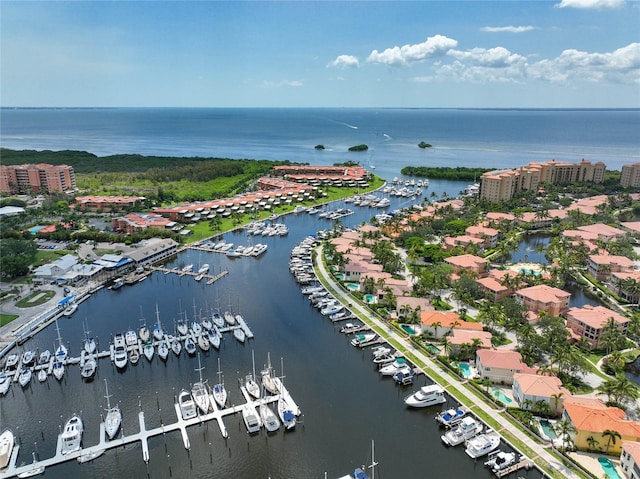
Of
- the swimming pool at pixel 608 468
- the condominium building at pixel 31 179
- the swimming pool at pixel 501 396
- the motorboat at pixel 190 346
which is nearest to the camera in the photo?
the swimming pool at pixel 608 468

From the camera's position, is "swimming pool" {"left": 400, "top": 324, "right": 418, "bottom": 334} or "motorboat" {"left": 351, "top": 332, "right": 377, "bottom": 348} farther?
"swimming pool" {"left": 400, "top": 324, "right": 418, "bottom": 334}

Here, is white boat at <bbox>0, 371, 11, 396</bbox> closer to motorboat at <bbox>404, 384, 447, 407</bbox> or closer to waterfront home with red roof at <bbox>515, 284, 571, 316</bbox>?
motorboat at <bbox>404, 384, 447, 407</bbox>

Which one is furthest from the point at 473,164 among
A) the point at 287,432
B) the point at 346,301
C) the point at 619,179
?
the point at 287,432

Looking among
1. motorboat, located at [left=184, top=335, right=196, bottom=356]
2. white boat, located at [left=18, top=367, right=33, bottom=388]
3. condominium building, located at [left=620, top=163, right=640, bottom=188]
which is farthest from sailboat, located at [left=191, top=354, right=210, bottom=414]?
condominium building, located at [left=620, top=163, right=640, bottom=188]

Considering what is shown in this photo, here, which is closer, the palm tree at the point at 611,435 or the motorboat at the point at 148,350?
the palm tree at the point at 611,435

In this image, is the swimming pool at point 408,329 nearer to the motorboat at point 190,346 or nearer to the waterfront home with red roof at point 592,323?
the waterfront home with red roof at point 592,323

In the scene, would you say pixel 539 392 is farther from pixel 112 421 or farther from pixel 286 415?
pixel 112 421

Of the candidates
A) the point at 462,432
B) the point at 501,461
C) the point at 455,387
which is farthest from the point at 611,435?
the point at 455,387

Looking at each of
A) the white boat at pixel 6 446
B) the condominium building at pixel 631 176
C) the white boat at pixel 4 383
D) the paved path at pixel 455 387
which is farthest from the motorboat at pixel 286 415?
the condominium building at pixel 631 176
